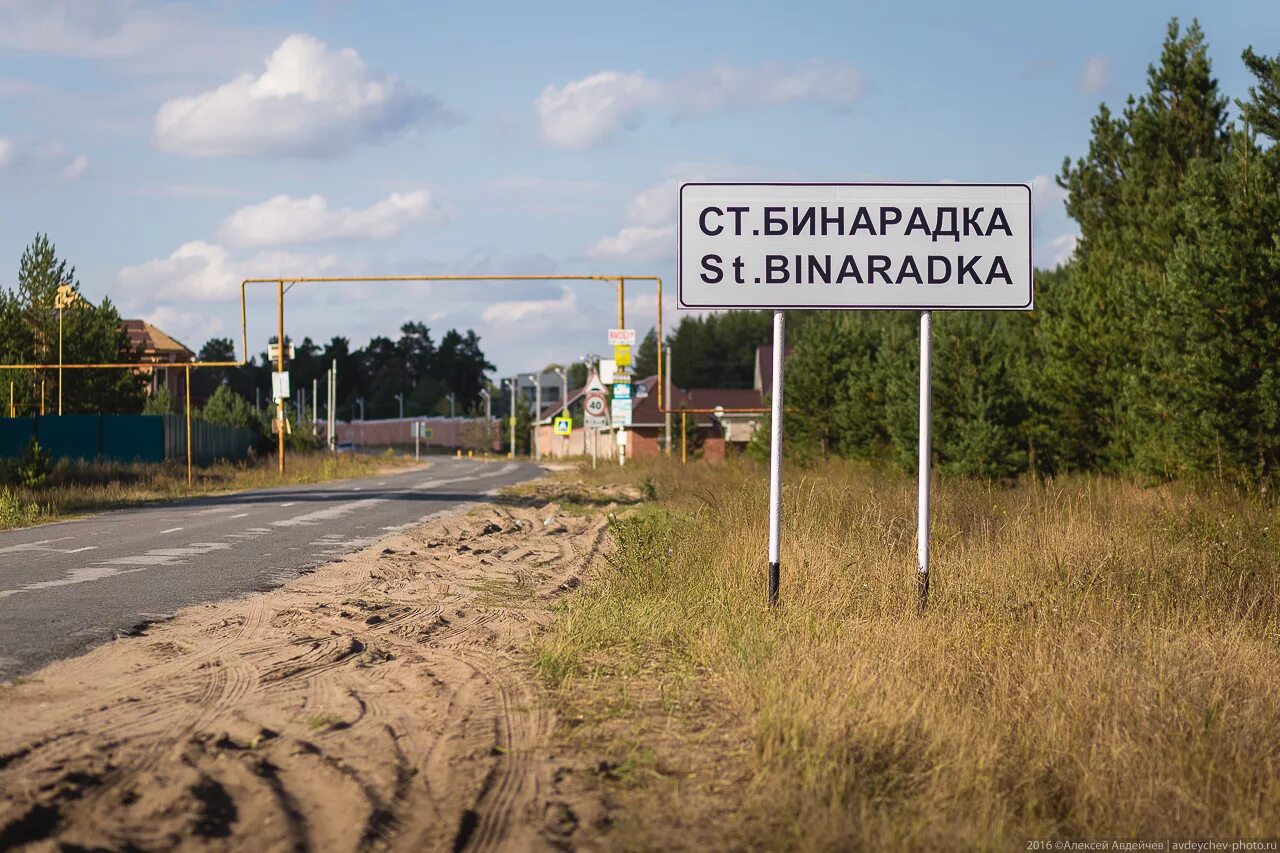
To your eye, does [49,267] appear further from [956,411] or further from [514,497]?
[956,411]

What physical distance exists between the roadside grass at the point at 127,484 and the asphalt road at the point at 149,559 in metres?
1.17

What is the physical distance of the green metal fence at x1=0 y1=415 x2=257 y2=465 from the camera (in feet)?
123

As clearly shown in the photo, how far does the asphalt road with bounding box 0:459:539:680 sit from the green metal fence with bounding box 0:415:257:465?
45.5 feet

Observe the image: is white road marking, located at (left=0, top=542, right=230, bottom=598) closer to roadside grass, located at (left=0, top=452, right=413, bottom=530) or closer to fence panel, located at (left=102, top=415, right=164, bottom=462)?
roadside grass, located at (left=0, top=452, right=413, bottom=530)

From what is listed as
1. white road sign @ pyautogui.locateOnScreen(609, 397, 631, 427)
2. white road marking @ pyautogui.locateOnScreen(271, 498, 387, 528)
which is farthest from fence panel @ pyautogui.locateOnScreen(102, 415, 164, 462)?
white road marking @ pyautogui.locateOnScreen(271, 498, 387, 528)

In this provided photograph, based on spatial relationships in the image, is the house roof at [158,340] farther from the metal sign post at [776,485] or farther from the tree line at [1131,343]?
the metal sign post at [776,485]

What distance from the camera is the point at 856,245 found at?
951 centimetres

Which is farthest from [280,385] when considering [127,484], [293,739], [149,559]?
[293,739]

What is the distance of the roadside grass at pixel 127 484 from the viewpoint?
22.8 m

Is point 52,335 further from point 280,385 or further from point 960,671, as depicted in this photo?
point 960,671

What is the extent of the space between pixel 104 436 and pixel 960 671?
1478 inches

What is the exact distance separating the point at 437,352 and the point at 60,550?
17816 cm

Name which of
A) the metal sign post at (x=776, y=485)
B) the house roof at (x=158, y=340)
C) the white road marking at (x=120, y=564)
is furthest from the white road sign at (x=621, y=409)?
the house roof at (x=158, y=340)

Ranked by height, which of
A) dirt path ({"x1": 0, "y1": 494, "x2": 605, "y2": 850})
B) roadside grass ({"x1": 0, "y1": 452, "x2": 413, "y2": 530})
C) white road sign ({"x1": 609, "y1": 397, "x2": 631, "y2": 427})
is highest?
white road sign ({"x1": 609, "y1": 397, "x2": 631, "y2": 427})
